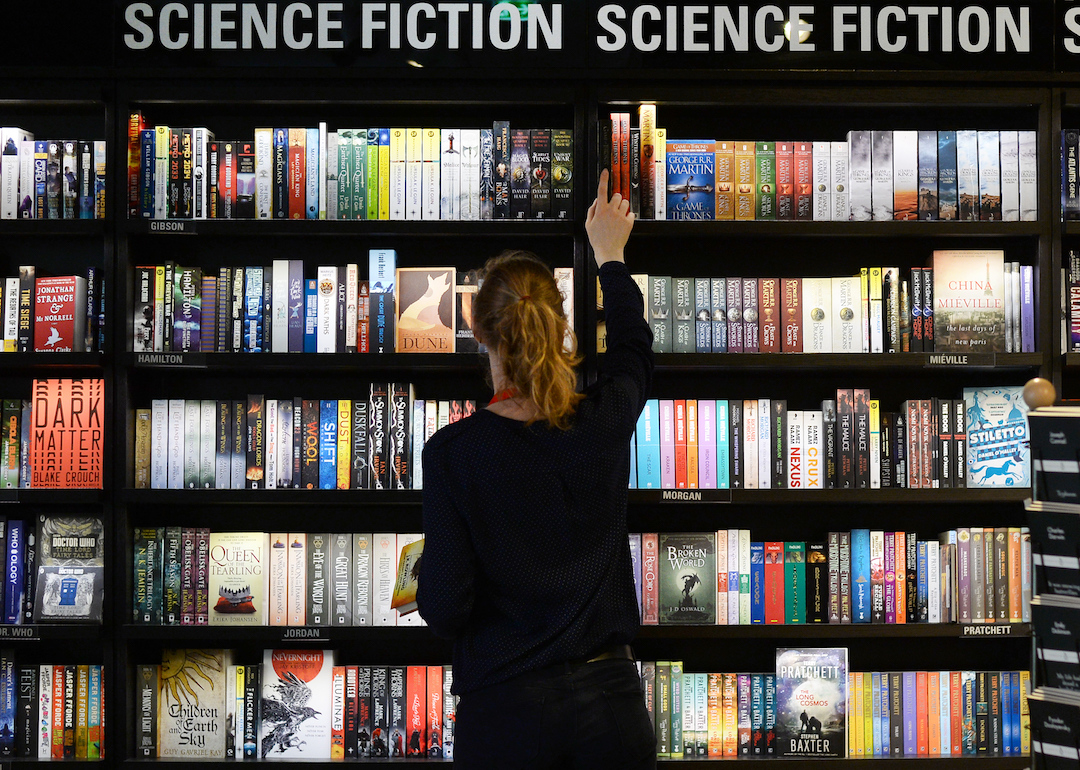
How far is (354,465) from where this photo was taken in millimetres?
2463

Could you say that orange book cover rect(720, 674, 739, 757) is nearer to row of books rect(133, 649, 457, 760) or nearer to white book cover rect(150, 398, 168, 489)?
row of books rect(133, 649, 457, 760)

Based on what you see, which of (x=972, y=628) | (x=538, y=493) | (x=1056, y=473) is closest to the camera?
(x=1056, y=473)

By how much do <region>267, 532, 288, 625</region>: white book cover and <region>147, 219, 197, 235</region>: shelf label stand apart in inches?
34.1

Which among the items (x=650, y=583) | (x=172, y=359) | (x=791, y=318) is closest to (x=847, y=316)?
(x=791, y=318)

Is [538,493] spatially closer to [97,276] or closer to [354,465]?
[354,465]

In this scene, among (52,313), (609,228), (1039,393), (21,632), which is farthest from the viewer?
(52,313)

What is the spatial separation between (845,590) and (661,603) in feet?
1.65

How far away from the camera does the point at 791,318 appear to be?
2.48 m

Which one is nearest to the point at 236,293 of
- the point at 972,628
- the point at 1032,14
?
the point at 972,628

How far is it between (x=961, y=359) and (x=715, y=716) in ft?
3.82

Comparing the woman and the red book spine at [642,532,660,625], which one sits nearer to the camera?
the woman

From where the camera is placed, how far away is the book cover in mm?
2477

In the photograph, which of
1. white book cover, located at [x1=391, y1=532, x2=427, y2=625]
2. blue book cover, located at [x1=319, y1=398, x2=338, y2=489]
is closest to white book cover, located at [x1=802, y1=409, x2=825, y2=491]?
white book cover, located at [x1=391, y1=532, x2=427, y2=625]

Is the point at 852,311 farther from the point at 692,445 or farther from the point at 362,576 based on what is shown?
the point at 362,576
